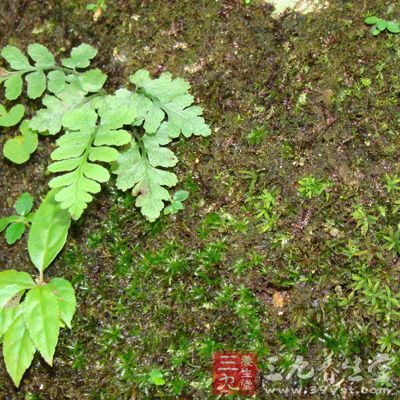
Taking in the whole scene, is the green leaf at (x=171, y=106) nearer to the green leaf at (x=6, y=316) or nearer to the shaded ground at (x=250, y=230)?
the shaded ground at (x=250, y=230)

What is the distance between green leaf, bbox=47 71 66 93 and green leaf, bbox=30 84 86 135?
4cm

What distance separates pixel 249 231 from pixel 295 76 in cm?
91

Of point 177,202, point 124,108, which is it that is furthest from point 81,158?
point 177,202

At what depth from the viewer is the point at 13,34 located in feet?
10.8

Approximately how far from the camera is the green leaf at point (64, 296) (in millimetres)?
2660

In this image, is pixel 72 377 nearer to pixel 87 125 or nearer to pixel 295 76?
pixel 87 125

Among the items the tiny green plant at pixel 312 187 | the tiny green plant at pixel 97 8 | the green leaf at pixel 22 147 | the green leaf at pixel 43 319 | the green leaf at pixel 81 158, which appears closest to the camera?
the green leaf at pixel 81 158

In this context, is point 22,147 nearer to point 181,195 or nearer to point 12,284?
point 12,284

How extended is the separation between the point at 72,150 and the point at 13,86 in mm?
705

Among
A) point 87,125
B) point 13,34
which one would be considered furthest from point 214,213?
point 13,34

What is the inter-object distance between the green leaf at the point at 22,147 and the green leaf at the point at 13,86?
8.6 inches

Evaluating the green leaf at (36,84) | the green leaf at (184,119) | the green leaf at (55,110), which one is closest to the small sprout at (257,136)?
the green leaf at (184,119)

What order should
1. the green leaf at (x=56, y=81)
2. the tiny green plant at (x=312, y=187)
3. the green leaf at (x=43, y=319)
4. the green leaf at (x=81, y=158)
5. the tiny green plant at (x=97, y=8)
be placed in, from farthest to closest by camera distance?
the tiny green plant at (x=97, y=8), the green leaf at (x=56, y=81), the tiny green plant at (x=312, y=187), the green leaf at (x=43, y=319), the green leaf at (x=81, y=158)

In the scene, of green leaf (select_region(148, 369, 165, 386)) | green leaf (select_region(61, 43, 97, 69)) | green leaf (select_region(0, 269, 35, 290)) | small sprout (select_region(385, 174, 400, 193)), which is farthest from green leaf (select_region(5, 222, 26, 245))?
small sprout (select_region(385, 174, 400, 193))
